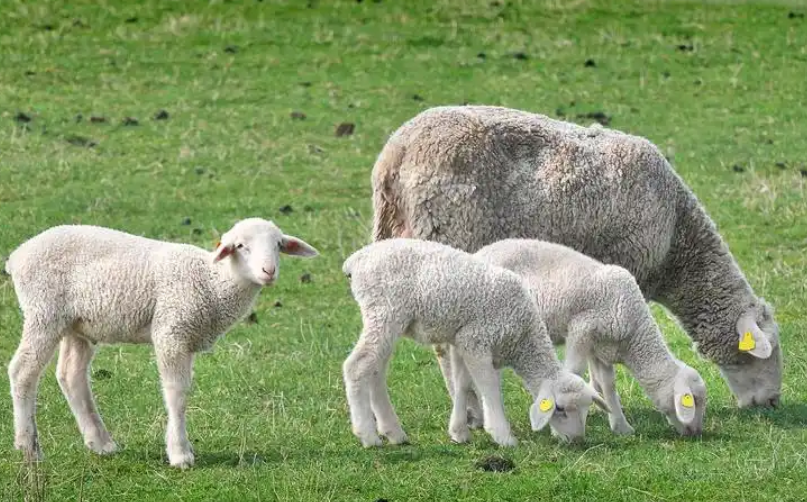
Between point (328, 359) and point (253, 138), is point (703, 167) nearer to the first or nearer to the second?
point (253, 138)

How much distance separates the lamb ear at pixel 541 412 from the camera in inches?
321

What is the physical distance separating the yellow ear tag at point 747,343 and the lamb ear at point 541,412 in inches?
82.8

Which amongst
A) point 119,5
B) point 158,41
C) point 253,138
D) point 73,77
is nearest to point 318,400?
point 253,138

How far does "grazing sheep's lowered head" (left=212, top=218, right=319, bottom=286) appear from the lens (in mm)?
7863

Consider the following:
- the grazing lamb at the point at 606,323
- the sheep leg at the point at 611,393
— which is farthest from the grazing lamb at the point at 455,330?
the sheep leg at the point at 611,393

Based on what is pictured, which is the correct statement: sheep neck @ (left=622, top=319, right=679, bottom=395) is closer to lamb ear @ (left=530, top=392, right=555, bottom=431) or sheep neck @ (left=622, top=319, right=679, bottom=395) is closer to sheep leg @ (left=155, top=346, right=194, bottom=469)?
lamb ear @ (left=530, top=392, right=555, bottom=431)

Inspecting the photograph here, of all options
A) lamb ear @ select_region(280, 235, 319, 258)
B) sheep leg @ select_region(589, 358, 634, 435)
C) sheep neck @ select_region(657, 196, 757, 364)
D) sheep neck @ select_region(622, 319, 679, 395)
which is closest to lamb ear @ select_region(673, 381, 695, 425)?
sheep neck @ select_region(622, 319, 679, 395)

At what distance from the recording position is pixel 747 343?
389 inches

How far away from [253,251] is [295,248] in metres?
0.33

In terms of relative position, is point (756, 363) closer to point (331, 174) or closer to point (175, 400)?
point (175, 400)

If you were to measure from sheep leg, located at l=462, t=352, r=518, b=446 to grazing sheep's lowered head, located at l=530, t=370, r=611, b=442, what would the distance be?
0.51 feet

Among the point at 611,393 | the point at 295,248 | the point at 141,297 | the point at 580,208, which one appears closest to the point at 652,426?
the point at 611,393

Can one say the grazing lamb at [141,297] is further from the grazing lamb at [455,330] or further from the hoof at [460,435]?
the hoof at [460,435]

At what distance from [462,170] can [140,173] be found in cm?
784
